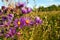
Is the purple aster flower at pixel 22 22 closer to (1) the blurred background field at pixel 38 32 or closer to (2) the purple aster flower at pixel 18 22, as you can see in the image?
(2) the purple aster flower at pixel 18 22

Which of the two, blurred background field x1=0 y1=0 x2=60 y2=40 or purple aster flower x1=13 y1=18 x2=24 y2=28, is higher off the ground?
purple aster flower x1=13 y1=18 x2=24 y2=28

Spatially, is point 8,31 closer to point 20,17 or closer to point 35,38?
point 20,17

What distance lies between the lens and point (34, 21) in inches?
83.1

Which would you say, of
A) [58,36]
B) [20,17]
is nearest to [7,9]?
[20,17]

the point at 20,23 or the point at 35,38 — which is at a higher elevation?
the point at 20,23

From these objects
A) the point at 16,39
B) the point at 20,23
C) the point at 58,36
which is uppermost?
the point at 20,23

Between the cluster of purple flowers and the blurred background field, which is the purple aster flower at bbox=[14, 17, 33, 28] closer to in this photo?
the cluster of purple flowers

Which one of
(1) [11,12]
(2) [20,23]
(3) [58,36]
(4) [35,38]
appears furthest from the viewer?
(3) [58,36]

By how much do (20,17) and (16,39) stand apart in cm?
29

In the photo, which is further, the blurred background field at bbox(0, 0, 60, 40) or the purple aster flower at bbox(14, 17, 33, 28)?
the blurred background field at bbox(0, 0, 60, 40)

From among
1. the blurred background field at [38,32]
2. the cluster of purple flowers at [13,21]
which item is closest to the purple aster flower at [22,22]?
the cluster of purple flowers at [13,21]

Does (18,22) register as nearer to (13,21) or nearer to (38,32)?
(13,21)

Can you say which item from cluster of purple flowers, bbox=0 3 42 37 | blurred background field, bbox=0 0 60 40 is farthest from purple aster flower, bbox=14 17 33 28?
blurred background field, bbox=0 0 60 40

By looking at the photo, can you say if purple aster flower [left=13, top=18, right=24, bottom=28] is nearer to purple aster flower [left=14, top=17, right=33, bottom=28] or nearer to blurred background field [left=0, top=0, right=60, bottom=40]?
purple aster flower [left=14, top=17, right=33, bottom=28]
